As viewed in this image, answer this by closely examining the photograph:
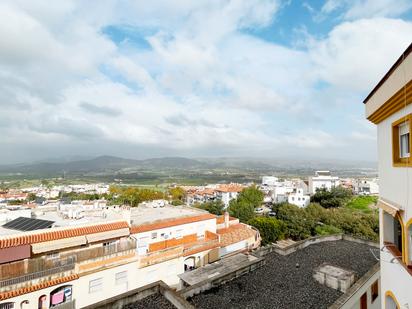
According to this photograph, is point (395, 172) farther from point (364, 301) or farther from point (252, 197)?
point (252, 197)

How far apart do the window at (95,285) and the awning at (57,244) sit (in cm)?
209

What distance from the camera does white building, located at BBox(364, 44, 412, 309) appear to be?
346cm

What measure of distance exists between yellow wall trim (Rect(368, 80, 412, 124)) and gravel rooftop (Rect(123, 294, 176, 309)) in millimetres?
7034

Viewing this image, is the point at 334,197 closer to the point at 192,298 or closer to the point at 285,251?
the point at 285,251

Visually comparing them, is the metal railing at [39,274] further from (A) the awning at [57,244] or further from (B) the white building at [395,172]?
(B) the white building at [395,172]

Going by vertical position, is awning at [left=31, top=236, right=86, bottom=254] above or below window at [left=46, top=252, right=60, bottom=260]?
above

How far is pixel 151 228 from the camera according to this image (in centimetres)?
1892

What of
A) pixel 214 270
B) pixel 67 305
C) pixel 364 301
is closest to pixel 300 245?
pixel 364 301

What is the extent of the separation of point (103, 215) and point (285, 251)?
41.1ft

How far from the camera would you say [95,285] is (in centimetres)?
1273

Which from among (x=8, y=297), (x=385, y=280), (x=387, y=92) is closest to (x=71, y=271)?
(x=8, y=297)

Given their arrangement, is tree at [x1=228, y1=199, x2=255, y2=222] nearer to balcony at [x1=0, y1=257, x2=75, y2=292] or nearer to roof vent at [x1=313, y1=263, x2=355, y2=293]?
roof vent at [x1=313, y1=263, x2=355, y2=293]

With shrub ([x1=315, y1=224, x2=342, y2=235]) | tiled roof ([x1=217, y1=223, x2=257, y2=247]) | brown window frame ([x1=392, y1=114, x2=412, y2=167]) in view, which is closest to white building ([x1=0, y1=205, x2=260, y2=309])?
tiled roof ([x1=217, y1=223, x2=257, y2=247])

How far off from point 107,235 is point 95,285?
2.52 meters
